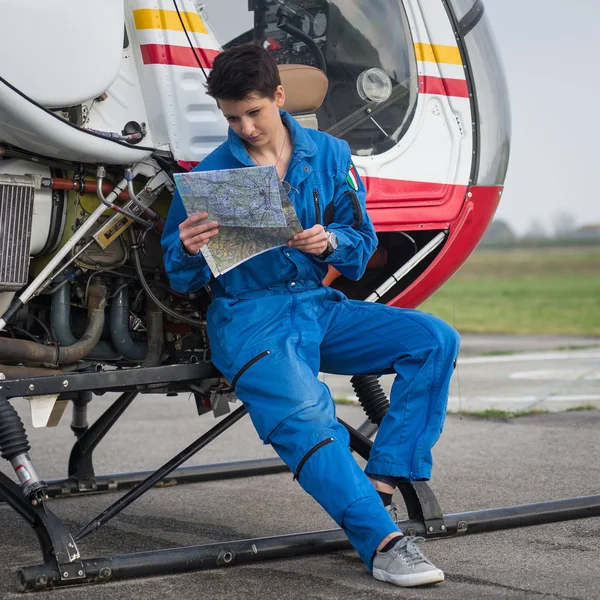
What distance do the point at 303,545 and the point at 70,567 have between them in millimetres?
761

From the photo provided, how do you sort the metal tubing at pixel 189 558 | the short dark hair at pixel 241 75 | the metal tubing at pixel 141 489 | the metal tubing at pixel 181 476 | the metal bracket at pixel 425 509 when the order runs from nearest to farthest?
the metal tubing at pixel 189 558 < the short dark hair at pixel 241 75 < the metal tubing at pixel 141 489 < the metal bracket at pixel 425 509 < the metal tubing at pixel 181 476

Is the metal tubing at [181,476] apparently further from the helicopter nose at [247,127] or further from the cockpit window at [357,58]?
the helicopter nose at [247,127]

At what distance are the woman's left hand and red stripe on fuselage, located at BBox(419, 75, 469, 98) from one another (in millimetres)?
1132

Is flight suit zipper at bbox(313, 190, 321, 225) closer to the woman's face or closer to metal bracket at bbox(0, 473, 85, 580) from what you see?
the woman's face

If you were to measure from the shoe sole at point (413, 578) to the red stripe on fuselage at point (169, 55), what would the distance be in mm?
1775

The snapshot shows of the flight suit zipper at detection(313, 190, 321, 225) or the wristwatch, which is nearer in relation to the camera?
the wristwatch

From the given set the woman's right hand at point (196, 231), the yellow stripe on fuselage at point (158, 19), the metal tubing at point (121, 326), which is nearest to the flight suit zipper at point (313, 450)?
the woman's right hand at point (196, 231)

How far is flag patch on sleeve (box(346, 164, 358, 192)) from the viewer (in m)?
3.45

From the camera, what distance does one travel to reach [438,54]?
4035mm

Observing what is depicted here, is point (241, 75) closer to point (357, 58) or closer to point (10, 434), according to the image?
point (357, 58)

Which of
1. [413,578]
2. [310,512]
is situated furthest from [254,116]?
[310,512]

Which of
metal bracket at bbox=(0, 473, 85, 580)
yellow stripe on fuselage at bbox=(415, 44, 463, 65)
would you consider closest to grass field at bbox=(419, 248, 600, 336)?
yellow stripe on fuselage at bbox=(415, 44, 463, 65)

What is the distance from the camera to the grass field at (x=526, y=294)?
1673cm

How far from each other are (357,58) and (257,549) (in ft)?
6.23
